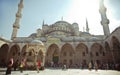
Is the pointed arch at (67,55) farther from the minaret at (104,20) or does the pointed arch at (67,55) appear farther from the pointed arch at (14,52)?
the pointed arch at (14,52)

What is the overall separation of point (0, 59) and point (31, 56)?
583 inches

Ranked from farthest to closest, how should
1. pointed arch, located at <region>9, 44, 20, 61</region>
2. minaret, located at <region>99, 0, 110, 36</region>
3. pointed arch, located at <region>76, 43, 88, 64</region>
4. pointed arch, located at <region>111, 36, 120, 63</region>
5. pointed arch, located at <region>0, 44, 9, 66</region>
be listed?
1. pointed arch, located at <region>9, 44, 20, 61</region>
2. pointed arch, located at <region>0, 44, 9, 66</region>
3. minaret, located at <region>99, 0, 110, 36</region>
4. pointed arch, located at <region>76, 43, 88, 64</region>
5. pointed arch, located at <region>111, 36, 120, 63</region>

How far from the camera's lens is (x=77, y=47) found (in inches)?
991

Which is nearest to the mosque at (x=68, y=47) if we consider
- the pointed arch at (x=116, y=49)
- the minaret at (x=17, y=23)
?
the minaret at (x=17, y=23)

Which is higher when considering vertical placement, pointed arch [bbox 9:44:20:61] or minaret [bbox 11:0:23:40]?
minaret [bbox 11:0:23:40]

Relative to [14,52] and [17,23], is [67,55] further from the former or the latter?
[17,23]

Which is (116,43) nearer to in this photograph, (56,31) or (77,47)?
(77,47)

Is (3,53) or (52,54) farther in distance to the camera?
(3,53)

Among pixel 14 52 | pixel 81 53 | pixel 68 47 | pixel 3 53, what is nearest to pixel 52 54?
pixel 68 47

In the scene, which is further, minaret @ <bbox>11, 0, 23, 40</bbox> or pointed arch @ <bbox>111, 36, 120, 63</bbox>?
minaret @ <bbox>11, 0, 23, 40</bbox>

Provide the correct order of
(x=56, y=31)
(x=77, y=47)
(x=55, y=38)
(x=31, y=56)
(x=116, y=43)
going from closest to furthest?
1. (x=31, y=56)
2. (x=116, y=43)
3. (x=55, y=38)
4. (x=77, y=47)
5. (x=56, y=31)

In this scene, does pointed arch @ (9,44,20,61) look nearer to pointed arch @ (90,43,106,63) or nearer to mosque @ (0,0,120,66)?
mosque @ (0,0,120,66)

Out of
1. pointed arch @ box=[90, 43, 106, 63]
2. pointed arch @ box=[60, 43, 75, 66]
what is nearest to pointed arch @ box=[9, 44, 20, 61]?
pointed arch @ box=[60, 43, 75, 66]

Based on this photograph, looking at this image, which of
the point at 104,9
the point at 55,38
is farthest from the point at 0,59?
the point at 104,9
